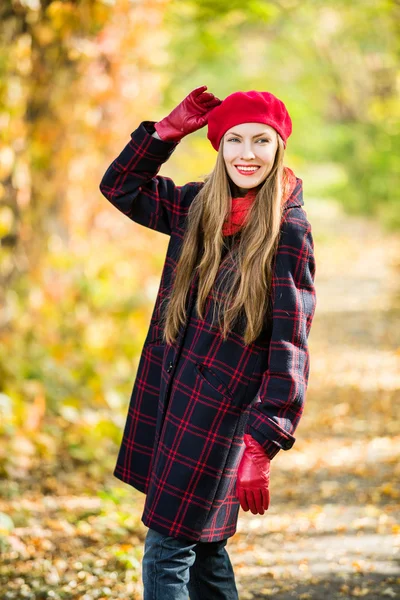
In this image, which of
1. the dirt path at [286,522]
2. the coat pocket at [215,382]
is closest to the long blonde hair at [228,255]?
the coat pocket at [215,382]

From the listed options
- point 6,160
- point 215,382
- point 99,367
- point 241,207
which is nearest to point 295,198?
point 241,207

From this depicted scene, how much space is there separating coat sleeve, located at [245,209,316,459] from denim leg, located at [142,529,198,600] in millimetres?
425

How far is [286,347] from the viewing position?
2.28 m

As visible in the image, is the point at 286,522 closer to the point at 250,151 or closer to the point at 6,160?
the point at 250,151

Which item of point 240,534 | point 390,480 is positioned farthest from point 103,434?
point 390,480

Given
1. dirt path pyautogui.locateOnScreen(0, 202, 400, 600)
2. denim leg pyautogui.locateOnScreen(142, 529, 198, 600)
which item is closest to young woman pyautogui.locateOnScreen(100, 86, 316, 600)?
denim leg pyautogui.locateOnScreen(142, 529, 198, 600)

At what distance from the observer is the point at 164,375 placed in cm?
246

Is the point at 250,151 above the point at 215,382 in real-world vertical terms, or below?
above

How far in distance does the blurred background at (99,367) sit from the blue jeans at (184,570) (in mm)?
816

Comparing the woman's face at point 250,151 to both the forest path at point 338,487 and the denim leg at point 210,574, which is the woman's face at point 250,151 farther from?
the forest path at point 338,487

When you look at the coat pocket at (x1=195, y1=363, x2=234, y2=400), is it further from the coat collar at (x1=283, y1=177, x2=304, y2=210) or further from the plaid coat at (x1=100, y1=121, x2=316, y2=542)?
the coat collar at (x1=283, y1=177, x2=304, y2=210)

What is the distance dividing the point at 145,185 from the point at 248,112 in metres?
0.45

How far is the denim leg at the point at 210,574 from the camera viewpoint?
8.23 feet

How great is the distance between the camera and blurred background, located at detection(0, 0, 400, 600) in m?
3.61
